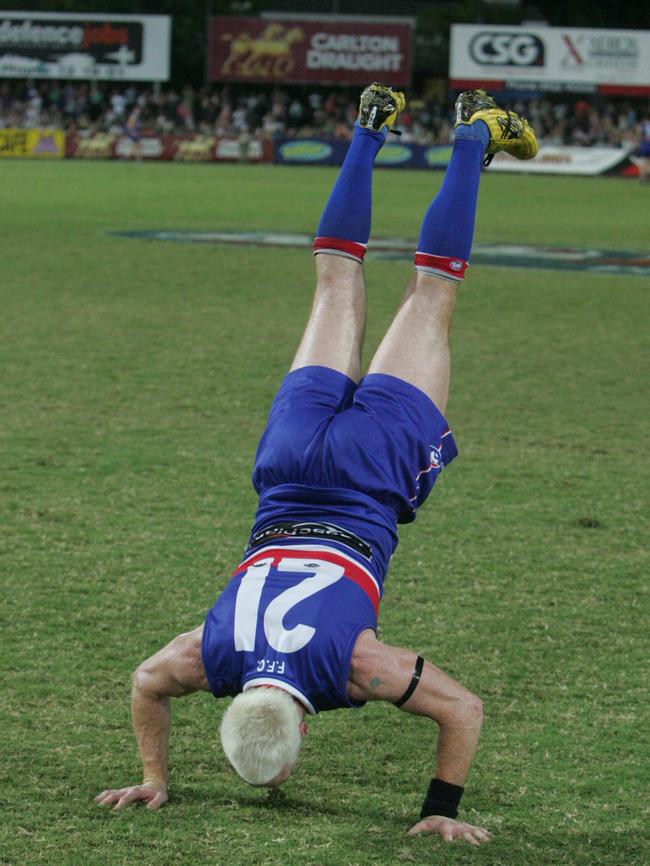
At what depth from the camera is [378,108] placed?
20.8ft

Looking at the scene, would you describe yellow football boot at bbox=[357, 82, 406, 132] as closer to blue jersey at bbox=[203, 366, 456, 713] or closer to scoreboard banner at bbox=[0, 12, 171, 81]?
blue jersey at bbox=[203, 366, 456, 713]

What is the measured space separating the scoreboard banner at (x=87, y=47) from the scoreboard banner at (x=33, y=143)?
7.15m

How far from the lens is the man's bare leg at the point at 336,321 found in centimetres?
538

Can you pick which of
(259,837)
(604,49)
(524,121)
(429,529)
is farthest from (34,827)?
(604,49)

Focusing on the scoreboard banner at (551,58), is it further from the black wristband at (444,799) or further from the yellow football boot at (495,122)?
the black wristband at (444,799)

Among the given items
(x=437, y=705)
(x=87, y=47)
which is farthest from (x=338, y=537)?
(x=87, y=47)

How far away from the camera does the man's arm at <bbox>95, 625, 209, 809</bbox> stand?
4211 mm

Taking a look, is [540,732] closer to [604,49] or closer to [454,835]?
[454,835]

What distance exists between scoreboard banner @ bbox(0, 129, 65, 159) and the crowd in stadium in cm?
125

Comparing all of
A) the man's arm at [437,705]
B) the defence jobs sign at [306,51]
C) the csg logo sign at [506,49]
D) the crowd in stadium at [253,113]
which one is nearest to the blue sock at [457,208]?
the man's arm at [437,705]

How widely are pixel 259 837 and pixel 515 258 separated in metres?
15.3

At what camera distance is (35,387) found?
10234 mm

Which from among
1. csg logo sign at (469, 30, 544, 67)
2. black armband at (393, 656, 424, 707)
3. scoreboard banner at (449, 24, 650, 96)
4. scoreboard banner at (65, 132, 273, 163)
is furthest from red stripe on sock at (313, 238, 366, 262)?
csg logo sign at (469, 30, 544, 67)

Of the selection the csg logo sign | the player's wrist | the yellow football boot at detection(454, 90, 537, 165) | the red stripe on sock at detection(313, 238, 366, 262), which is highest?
the yellow football boot at detection(454, 90, 537, 165)
